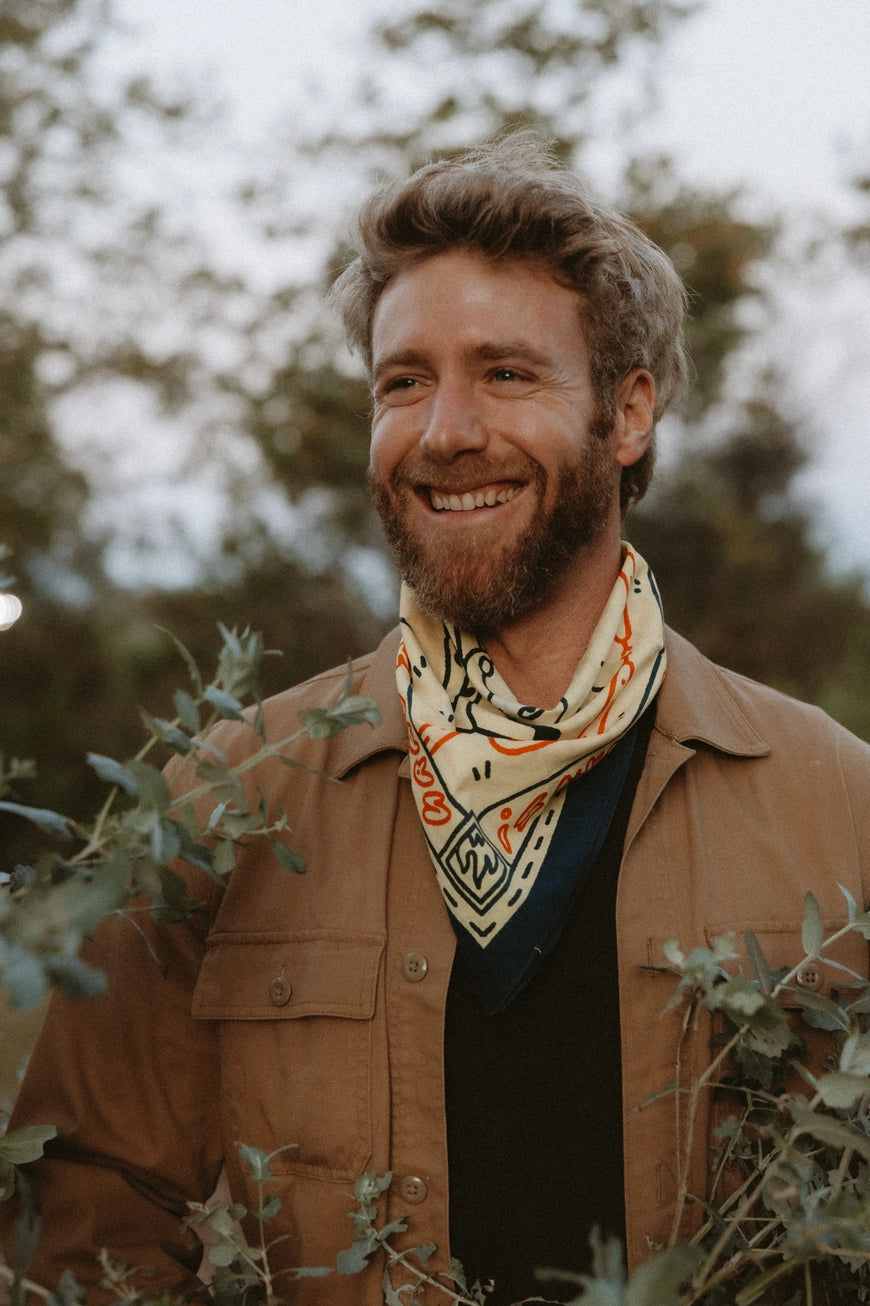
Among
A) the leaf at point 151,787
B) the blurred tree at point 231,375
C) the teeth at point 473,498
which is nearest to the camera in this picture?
the leaf at point 151,787

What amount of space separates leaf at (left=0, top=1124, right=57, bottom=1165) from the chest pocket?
21.4 inches

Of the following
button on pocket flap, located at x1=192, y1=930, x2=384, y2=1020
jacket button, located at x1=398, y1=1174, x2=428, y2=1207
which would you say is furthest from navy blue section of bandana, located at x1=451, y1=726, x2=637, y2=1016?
jacket button, located at x1=398, y1=1174, x2=428, y2=1207

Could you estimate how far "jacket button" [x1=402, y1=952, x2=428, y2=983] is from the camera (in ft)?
6.82

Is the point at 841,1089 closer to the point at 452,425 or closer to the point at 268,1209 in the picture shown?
the point at 268,1209

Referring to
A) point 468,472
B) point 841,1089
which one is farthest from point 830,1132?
point 468,472

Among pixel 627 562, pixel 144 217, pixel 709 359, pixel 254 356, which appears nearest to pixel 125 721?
pixel 254 356

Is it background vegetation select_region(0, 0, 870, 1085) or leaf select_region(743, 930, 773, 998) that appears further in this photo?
background vegetation select_region(0, 0, 870, 1085)

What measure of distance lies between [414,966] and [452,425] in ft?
3.23

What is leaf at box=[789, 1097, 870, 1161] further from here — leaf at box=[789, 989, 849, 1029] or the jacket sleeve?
the jacket sleeve

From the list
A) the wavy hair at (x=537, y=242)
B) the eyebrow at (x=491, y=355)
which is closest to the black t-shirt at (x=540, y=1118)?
the eyebrow at (x=491, y=355)

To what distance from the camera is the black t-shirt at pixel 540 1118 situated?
1.95 metres

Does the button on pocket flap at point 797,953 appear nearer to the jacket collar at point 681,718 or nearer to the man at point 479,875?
the man at point 479,875

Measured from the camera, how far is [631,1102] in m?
1.97

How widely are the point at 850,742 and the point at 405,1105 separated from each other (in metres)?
1.07
